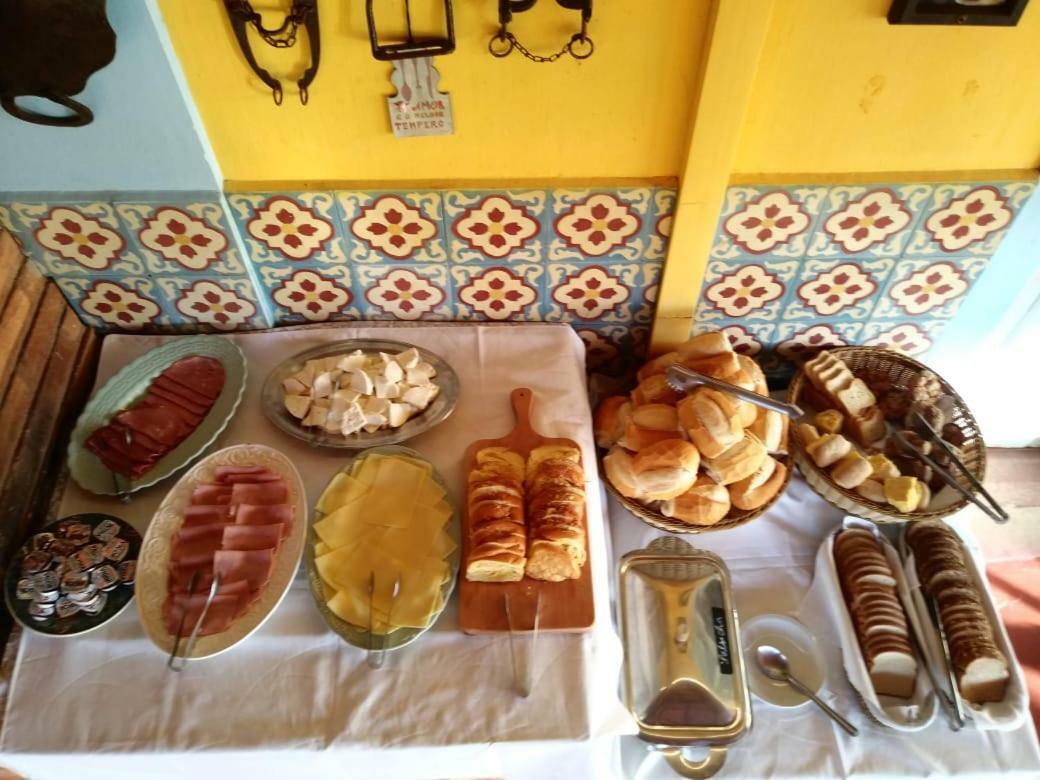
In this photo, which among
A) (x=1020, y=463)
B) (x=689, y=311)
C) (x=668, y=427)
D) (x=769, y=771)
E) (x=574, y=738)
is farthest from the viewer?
(x=1020, y=463)

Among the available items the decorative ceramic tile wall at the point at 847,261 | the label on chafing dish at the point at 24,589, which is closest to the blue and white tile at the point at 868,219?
the decorative ceramic tile wall at the point at 847,261

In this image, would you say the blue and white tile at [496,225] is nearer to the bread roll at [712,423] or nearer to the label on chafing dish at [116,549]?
the bread roll at [712,423]

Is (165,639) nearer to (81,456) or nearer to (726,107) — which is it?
(81,456)

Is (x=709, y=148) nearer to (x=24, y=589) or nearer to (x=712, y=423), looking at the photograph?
(x=712, y=423)

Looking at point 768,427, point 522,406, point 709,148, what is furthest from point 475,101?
point 768,427

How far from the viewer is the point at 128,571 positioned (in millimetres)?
997

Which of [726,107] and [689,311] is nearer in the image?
[726,107]

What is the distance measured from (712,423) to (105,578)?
0.95 meters

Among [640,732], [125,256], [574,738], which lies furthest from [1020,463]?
[125,256]

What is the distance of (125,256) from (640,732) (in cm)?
117

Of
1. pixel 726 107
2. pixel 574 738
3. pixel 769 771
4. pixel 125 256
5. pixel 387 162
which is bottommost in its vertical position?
pixel 769 771

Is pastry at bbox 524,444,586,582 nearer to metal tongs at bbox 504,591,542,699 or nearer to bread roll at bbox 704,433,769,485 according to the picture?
metal tongs at bbox 504,591,542,699

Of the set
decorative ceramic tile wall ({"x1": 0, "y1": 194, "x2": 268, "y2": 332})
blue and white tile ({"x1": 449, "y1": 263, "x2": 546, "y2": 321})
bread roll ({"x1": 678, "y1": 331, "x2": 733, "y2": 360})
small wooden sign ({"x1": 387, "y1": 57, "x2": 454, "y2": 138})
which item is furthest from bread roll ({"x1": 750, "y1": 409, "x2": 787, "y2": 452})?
decorative ceramic tile wall ({"x1": 0, "y1": 194, "x2": 268, "y2": 332})

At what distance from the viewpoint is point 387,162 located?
3.59 feet
